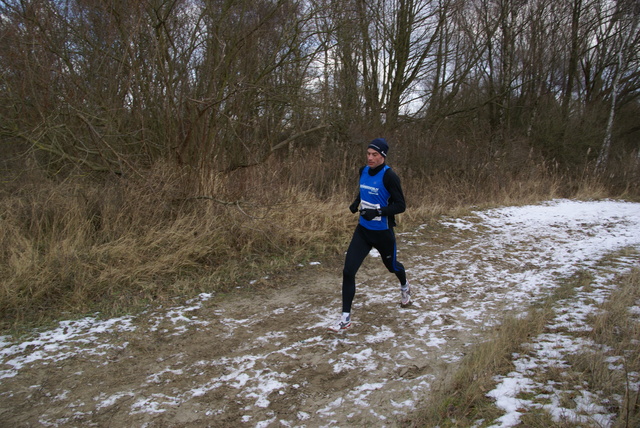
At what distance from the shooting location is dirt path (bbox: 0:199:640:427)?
Result: 292 cm

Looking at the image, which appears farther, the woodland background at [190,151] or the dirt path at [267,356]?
the woodland background at [190,151]

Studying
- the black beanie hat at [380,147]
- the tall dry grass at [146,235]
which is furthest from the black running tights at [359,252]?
the tall dry grass at [146,235]

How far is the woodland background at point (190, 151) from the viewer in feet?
17.5

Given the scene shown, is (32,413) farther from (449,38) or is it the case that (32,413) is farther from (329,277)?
(449,38)

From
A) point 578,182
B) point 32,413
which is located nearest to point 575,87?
point 578,182

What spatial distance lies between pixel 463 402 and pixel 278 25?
807 cm

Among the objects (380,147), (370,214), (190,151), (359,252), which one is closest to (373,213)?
(370,214)

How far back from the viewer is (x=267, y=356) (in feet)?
12.0

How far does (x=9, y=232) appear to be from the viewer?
17.1 ft

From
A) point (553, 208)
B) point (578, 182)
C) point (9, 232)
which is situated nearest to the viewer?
point (9, 232)

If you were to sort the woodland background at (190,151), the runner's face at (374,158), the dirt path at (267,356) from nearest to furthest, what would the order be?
the dirt path at (267,356), the runner's face at (374,158), the woodland background at (190,151)

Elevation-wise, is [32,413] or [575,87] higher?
[575,87]

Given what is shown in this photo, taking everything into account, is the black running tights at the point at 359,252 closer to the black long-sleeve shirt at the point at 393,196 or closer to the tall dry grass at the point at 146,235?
the black long-sleeve shirt at the point at 393,196

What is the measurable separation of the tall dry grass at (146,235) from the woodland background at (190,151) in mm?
23
